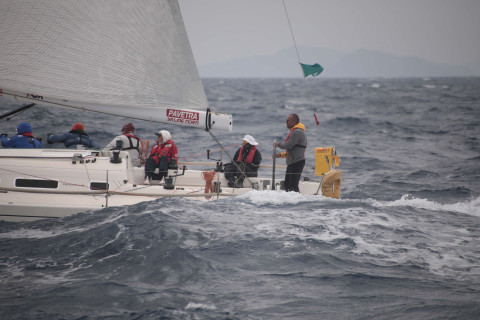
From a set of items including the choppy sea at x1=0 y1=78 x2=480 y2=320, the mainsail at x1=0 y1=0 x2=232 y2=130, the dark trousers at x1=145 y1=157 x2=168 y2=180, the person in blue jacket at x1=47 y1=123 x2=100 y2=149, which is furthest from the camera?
the person in blue jacket at x1=47 y1=123 x2=100 y2=149

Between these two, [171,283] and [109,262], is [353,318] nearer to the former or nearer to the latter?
[171,283]

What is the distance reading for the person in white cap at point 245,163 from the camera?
26.0 feet

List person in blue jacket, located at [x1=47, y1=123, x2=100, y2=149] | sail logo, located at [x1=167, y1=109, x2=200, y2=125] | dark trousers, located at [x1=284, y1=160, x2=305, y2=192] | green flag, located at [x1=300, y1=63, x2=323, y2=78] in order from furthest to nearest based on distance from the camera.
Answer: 1. person in blue jacket, located at [x1=47, y1=123, x2=100, y2=149]
2. green flag, located at [x1=300, y1=63, x2=323, y2=78]
3. dark trousers, located at [x1=284, y1=160, x2=305, y2=192]
4. sail logo, located at [x1=167, y1=109, x2=200, y2=125]

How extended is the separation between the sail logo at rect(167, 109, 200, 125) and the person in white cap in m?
1.12

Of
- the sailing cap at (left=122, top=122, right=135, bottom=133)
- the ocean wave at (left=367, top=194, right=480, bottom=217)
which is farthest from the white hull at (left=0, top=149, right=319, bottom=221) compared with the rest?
the ocean wave at (left=367, top=194, right=480, bottom=217)

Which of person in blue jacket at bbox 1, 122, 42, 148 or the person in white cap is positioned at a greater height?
person in blue jacket at bbox 1, 122, 42, 148

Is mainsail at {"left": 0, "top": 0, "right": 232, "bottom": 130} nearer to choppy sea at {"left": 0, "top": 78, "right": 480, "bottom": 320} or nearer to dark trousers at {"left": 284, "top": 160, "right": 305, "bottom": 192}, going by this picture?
choppy sea at {"left": 0, "top": 78, "right": 480, "bottom": 320}

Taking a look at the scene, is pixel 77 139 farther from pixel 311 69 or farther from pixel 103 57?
pixel 311 69

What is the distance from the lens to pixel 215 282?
4777 millimetres

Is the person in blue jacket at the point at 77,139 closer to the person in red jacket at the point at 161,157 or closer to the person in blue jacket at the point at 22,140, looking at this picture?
the person in blue jacket at the point at 22,140

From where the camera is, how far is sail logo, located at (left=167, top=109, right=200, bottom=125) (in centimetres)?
696

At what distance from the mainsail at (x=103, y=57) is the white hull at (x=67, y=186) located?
3.62 ft

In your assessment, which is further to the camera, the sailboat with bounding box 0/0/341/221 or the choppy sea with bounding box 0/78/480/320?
the sailboat with bounding box 0/0/341/221

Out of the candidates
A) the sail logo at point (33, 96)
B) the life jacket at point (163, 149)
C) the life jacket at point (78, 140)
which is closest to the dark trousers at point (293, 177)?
the life jacket at point (163, 149)
